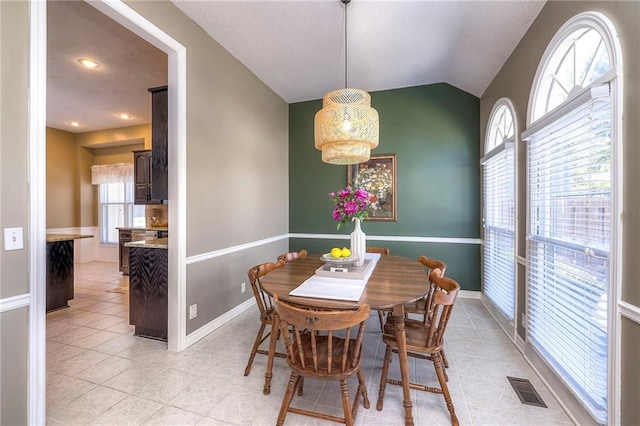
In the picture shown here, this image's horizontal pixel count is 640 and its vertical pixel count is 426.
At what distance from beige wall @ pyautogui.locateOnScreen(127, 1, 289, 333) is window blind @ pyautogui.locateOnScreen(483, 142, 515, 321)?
2880 millimetres

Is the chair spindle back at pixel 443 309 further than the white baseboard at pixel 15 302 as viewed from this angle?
Yes

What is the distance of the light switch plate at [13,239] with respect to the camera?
1376 mm

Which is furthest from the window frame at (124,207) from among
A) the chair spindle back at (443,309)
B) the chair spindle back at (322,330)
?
the chair spindle back at (443,309)

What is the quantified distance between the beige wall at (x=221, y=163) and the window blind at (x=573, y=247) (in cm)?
287

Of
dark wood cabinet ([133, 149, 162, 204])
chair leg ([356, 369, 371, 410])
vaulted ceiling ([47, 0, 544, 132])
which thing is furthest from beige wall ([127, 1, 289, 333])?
dark wood cabinet ([133, 149, 162, 204])

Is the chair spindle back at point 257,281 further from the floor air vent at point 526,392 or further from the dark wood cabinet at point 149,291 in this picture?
the floor air vent at point 526,392

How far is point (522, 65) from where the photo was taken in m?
2.44

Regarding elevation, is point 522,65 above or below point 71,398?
above

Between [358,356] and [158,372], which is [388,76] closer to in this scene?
[358,356]

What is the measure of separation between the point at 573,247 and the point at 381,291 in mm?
1229

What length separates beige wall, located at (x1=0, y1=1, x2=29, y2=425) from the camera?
1.36 m

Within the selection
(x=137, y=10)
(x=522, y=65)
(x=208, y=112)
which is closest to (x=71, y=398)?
(x=208, y=112)

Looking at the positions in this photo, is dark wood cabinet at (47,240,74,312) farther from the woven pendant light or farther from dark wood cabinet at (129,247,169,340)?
the woven pendant light

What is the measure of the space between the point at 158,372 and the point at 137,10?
107 inches
